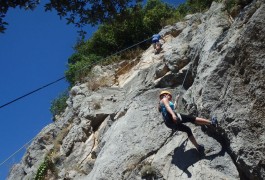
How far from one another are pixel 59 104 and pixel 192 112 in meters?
13.2

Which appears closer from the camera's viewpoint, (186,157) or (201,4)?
(186,157)

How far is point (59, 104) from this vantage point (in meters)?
23.3

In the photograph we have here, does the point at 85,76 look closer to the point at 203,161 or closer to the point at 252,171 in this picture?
the point at 203,161

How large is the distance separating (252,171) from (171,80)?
17.9 feet

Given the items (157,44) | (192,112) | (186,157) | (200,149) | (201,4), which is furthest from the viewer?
(201,4)

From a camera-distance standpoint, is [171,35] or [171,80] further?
[171,35]

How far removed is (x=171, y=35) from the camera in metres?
19.4

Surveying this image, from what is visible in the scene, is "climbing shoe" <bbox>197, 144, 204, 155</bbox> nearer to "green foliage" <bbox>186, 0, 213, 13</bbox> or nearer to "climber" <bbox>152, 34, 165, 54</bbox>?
"climber" <bbox>152, 34, 165, 54</bbox>

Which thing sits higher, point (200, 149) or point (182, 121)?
point (182, 121)

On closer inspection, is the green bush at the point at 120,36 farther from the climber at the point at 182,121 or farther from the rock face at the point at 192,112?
the climber at the point at 182,121

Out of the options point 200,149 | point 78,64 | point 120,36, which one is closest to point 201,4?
point 120,36

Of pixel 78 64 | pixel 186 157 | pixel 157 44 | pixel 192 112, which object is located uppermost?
pixel 78 64

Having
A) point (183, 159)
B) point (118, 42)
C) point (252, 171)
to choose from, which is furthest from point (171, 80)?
point (118, 42)

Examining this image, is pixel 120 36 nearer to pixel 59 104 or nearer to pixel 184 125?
pixel 59 104
